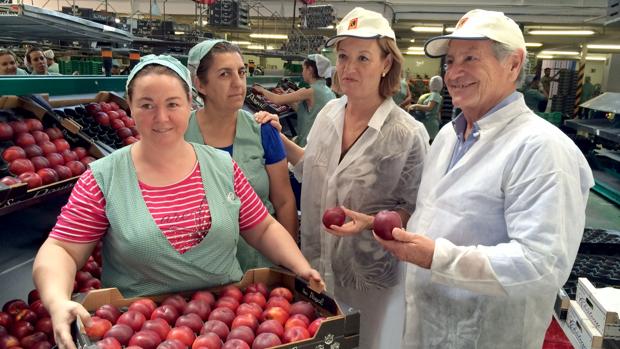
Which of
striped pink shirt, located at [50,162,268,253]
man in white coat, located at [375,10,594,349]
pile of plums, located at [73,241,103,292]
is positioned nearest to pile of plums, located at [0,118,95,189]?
pile of plums, located at [73,241,103,292]

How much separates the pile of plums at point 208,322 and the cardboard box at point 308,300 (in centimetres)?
3

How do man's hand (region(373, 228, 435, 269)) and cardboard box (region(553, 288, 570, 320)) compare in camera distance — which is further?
cardboard box (region(553, 288, 570, 320))

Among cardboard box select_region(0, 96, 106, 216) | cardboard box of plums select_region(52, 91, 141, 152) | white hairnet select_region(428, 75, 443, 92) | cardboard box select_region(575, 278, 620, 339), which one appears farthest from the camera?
white hairnet select_region(428, 75, 443, 92)

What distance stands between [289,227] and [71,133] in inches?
60.5

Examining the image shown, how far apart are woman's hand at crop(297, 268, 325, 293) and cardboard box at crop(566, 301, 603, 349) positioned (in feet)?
3.60

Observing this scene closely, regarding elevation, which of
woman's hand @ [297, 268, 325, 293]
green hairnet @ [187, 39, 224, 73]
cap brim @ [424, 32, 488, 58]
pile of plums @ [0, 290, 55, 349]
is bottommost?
pile of plums @ [0, 290, 55, 349]

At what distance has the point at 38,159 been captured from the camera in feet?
8.26

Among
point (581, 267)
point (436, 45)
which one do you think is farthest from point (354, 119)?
point (581, 267)

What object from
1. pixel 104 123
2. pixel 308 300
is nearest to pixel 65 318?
pixel 308 300

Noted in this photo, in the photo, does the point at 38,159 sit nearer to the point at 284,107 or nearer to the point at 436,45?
the point at 436,45

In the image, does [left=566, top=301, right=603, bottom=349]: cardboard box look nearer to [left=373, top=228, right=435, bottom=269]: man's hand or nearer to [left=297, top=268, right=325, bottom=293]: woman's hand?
[left=373, top=228, right=435, bottom=269]: man's hand

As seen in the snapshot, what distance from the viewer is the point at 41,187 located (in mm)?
2283

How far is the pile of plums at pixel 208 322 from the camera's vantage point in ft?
4.50

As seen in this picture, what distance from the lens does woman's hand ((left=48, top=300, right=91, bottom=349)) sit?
135 cm
